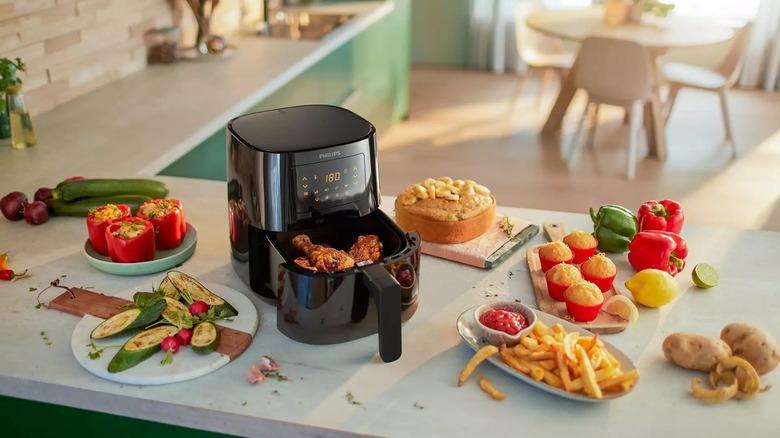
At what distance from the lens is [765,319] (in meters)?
1.41

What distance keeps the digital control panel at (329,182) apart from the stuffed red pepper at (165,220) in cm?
36

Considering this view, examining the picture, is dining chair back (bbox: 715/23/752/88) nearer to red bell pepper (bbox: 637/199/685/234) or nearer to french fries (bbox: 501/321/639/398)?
red bell pepper (bbox: 637/199/685/234)

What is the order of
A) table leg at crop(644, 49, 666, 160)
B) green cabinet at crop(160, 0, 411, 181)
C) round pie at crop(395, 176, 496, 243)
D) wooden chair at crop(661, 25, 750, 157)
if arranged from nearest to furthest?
round pie at crop(395, 176, 496, 243) → green cabinet at crop(160, 0, 411, 181) → table leg at crop(644, 49, 666, 160) → wooden chair at crop(661, 25, 750, 157)

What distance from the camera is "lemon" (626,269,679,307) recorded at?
56.1 inches

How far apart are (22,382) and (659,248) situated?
1131mm

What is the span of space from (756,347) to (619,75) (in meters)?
3.19

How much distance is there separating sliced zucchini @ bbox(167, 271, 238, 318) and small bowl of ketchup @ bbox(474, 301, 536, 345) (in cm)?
42

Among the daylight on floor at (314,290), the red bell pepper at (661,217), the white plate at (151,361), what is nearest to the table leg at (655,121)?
the daylight on floor at (314,290)

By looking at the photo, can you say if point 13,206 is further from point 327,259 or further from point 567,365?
point 567,365

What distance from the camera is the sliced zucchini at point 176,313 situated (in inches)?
51.4

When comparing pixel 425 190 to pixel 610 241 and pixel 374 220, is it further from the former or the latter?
pixel 610 241

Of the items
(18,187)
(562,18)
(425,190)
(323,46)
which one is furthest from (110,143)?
(562,18)

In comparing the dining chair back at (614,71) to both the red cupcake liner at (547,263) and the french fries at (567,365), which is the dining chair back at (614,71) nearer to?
the red cupcake liner at (547,263)

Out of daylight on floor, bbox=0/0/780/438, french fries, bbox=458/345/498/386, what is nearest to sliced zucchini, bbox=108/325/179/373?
daylight on floor, bbox=0/0/780/438
